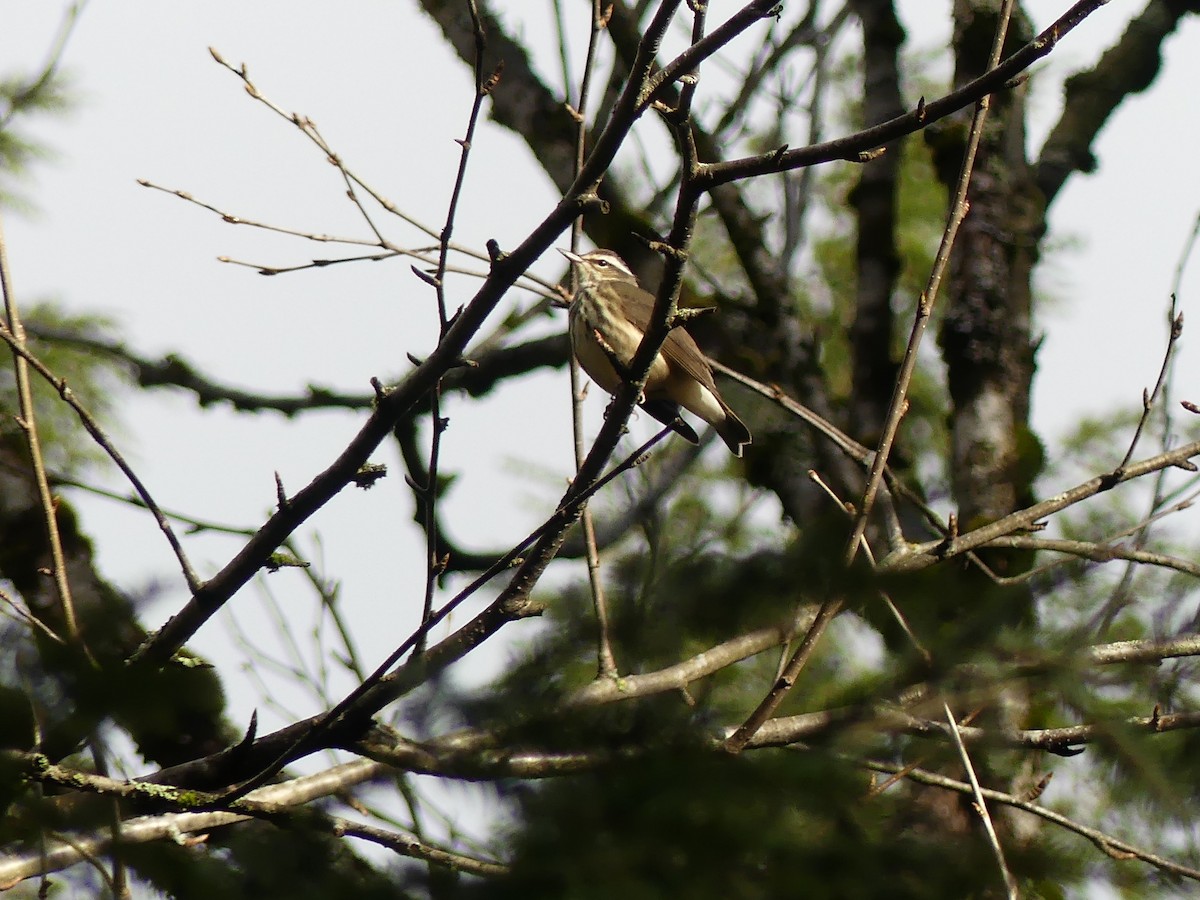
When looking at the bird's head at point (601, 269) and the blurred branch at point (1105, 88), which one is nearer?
the bird's head at point (601, 269)

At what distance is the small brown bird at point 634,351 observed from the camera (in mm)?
5586

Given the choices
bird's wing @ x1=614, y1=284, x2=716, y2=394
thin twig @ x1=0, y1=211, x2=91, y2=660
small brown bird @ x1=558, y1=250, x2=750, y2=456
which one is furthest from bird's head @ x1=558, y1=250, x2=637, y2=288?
thin twig @ x1=0, y1=211, x2=91, y2=660

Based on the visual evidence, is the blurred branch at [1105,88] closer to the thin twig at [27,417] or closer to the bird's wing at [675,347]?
the bird's wing at [675,347]

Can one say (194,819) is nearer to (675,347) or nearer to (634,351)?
(634,351)

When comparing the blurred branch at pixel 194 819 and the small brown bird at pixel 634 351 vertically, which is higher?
the small brown bird at pixel 634 351

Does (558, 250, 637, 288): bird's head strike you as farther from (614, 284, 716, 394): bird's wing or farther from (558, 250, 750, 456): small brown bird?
(614, 284, 716, 394): bird's wing

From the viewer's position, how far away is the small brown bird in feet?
18.3

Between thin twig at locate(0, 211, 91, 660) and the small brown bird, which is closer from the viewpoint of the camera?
thin twig at locate(0, 211, 91, 660)

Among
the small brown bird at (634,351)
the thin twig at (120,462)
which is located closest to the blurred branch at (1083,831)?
the thin twig at (120,462)

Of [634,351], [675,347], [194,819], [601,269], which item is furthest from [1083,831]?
[601,269]

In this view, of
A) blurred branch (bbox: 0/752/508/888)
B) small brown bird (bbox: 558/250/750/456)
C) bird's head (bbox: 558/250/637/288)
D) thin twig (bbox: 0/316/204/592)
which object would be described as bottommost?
blurred branch (bbox: 0/752/508/888)

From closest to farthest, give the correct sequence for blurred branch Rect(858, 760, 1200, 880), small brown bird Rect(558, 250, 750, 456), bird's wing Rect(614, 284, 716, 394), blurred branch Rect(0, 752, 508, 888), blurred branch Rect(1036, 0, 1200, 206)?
blurred branch Rect(0, 752, 508, 888) → blurred branch Rect(858, 760, 1200, 880) → small brown bird Rect(558, 250, 750, 456) → bird's wing Rect(614, 284, 716, 394) → blurred branch Rect(1036, 0, 1200, 206)

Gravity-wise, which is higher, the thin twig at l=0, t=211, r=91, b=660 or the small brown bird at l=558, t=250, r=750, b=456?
the small brown bird at l=558, t=250, r=750, b=456

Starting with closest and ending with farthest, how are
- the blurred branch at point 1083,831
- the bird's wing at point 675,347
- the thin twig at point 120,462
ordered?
the blurred branch at point 1083,831, the thin twig at point 120,462, the bird's wing at point 675,347
